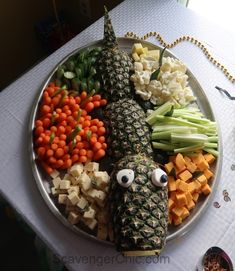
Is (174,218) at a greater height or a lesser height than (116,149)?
lesser

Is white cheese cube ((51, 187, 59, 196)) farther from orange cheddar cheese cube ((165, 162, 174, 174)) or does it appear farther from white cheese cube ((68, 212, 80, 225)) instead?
orange cheddar cheese cube ((165, 162, 174, 174))

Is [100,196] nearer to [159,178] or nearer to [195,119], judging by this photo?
[159,178]

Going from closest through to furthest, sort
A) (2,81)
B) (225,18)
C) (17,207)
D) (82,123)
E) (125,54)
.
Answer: (17,207) → (82,123) → (125,54) → (225,18) → (2,81)

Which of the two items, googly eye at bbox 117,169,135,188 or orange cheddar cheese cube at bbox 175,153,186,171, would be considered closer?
googly eye at bbox 117,169,135,188

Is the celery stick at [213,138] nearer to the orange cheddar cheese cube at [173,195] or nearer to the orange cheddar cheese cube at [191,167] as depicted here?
the orange cheddar cheese cube at [191,167]

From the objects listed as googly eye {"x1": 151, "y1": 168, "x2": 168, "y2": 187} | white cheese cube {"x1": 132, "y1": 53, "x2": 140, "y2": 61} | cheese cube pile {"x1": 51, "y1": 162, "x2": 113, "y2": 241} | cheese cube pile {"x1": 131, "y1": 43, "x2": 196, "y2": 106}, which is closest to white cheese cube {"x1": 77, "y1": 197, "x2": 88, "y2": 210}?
cheese cube pile {"x1": 51, "y1": 162, "x2": 113, "y2": 241}

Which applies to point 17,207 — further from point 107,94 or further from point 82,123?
point 107,94

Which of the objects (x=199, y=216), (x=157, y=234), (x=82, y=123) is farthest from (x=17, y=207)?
(x=199, y=216)
